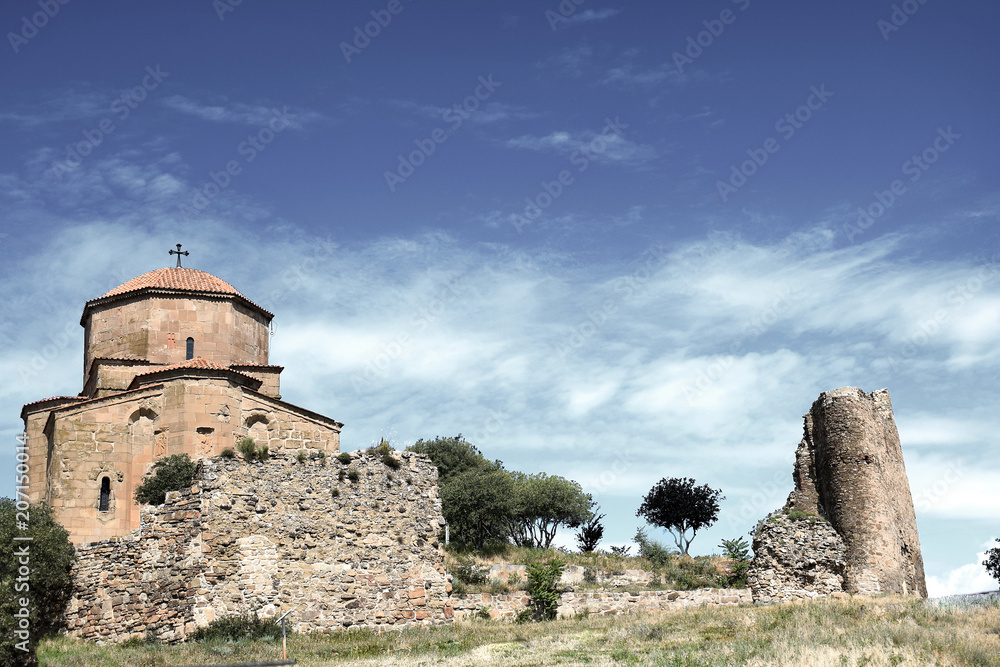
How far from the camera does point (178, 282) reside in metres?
36.2

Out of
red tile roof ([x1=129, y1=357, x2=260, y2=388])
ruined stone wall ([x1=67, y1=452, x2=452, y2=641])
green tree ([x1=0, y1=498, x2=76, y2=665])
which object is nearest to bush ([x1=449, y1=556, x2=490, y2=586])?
ruined stone wall ([x1=67, y1=452, x2=452, y2=641])

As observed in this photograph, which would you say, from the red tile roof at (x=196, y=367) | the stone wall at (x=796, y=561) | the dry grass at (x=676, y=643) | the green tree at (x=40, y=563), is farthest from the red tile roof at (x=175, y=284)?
the stone wall at (x=796, y=561)

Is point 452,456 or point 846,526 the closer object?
point 846,526

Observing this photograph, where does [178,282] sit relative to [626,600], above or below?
above

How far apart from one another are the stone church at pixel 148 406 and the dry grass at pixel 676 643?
8.32 metres

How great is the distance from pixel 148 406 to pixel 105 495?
3.07 meters

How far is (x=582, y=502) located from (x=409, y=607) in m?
26.2

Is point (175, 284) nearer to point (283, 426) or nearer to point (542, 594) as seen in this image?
point (283, 426)

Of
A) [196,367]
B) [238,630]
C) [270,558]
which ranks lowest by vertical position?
[238,630]

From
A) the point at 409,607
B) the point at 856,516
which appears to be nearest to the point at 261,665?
the point at 409,607

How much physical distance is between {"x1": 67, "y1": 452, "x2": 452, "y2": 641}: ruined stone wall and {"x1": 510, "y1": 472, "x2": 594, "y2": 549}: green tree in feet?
76.8

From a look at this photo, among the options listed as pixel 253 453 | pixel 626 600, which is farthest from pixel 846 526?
pixel 253 453

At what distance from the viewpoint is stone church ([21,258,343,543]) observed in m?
29.3

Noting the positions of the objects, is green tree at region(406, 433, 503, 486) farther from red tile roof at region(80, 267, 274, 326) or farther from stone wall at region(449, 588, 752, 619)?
stone wall at region(449, 588, 752, 619)
